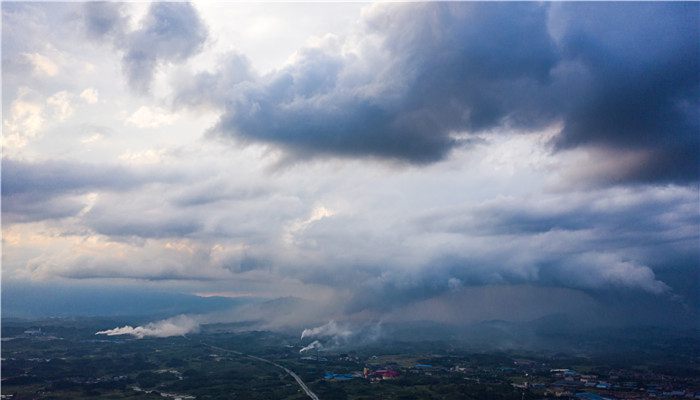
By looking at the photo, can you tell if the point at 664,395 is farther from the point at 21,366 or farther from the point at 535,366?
the point at 21,366

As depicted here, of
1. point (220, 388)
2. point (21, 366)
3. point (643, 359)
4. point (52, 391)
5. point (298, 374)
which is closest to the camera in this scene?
point (52, 391)

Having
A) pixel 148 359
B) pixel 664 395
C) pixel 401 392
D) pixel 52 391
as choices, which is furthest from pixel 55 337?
pixel 664 395

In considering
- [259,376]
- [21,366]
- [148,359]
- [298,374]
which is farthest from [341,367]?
[21,366]

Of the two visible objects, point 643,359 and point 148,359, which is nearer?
point 148,359

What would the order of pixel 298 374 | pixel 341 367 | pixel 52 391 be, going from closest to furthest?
1. pixel 52 391
2. pixel 298 374
3. pixel 341 367

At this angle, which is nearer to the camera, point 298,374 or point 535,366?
point 298,374

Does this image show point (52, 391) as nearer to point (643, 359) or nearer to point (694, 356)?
point (643, 359)

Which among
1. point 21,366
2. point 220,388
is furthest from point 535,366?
point 21,366

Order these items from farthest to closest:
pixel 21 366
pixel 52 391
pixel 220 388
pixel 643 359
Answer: pixel 643 359
pixel 21 366
pixel 220 388
pixel 52 391

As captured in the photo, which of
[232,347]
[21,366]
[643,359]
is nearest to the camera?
[21,366]
